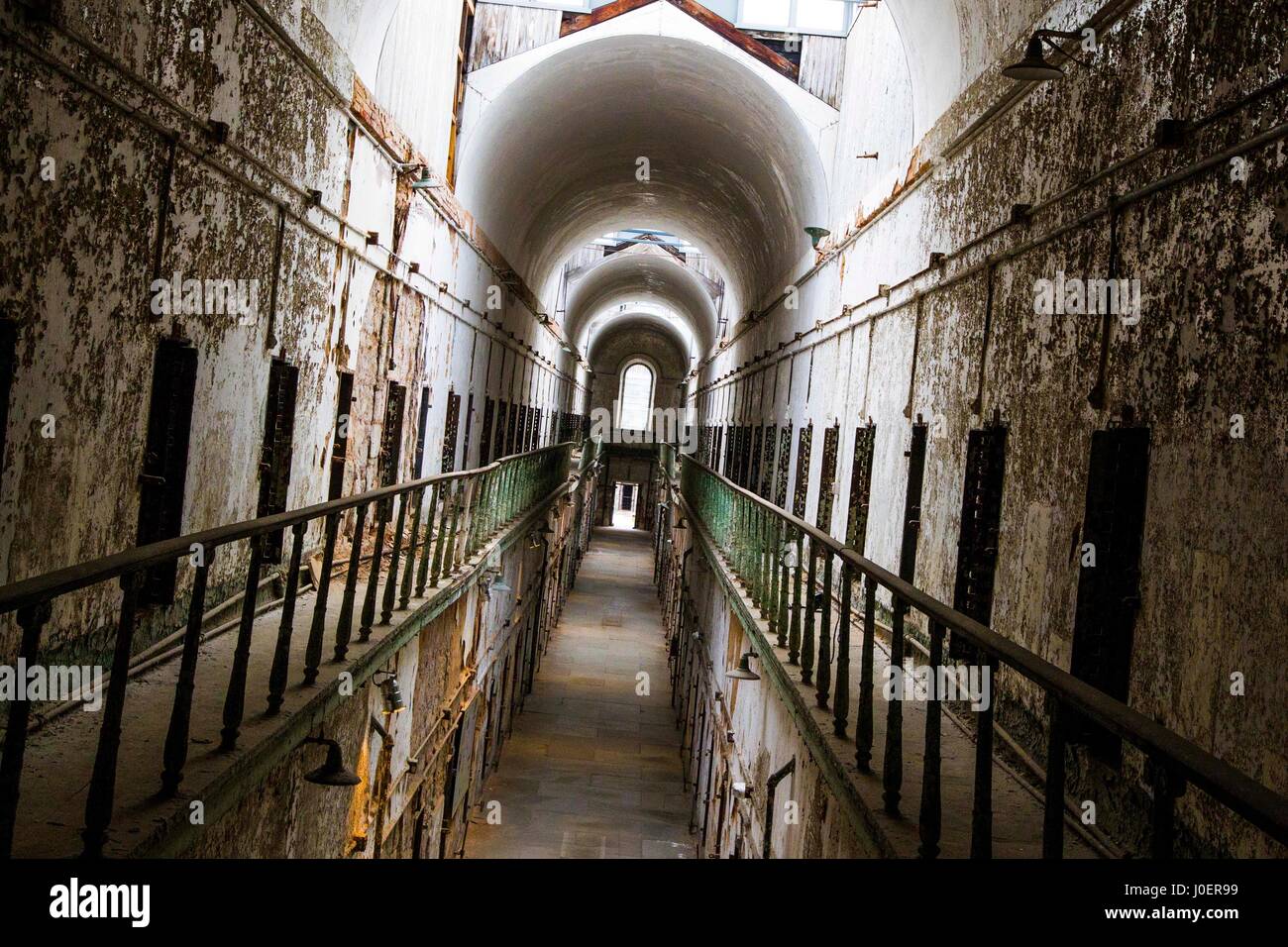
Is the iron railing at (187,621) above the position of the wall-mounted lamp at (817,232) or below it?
below

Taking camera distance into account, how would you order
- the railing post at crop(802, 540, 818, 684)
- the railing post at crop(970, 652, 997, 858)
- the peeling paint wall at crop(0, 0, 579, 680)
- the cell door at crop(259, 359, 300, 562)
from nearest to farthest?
the railing post at crop(970, 652, 997, 858) < the peeling paint wall at crop(0, 0, 579, 680) < the railing post at crop(802, 540, 818, 684) < the cell door at crop(259, 359, 300, 562)

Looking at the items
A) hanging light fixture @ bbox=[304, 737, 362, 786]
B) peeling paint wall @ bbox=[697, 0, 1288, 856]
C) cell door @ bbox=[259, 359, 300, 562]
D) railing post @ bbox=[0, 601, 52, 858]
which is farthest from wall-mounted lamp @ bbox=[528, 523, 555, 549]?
railing post @ bbox=[0, 601, 52, 858]

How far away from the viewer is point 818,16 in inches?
503

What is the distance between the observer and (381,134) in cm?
905

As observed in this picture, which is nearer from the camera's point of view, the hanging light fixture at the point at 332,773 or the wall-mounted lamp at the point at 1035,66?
the wall-mounted lamp at the point at 1035,66

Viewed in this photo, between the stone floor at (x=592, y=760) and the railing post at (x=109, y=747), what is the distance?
10.4m

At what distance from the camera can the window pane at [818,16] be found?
12.7 m

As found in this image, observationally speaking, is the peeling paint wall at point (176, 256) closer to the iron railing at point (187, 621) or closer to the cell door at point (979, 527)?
the iron railing at point (187, 621)

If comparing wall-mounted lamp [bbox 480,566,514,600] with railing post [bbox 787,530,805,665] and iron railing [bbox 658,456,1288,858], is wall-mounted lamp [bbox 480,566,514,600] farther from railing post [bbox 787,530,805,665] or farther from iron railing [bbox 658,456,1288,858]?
railing post [bbox 787,530,805,665]

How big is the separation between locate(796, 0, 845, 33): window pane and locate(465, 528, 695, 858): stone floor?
394 inches

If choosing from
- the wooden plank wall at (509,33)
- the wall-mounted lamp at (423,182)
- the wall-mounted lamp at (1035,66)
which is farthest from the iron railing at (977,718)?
the wooden plank wall at (509,33)

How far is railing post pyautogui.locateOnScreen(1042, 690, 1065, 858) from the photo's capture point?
277 centimetres

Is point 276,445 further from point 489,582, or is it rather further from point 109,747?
point 489,582
